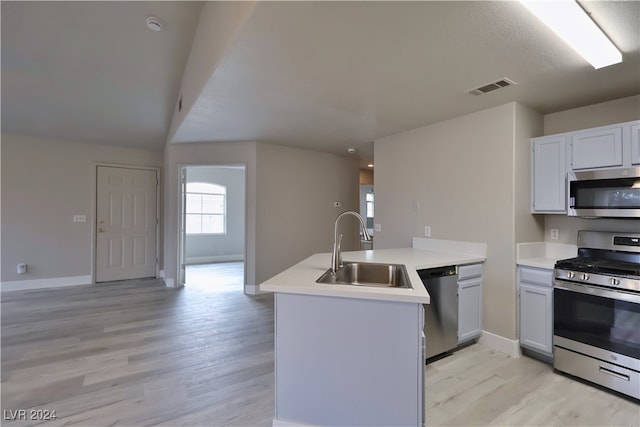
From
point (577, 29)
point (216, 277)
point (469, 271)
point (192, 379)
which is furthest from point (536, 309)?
point (216, 277)

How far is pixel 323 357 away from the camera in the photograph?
167 cm

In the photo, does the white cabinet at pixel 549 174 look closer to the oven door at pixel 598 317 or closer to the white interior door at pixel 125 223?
the oven door at pixel 598 317

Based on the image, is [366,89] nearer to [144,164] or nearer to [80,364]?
[80,364]

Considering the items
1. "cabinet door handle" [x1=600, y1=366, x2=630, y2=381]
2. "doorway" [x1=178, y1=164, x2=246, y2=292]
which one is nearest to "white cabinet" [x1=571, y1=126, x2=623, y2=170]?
"cabinet door handle" [x1=600, y1=366, x2=630, y2=381]

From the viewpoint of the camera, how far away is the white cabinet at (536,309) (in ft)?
8.41

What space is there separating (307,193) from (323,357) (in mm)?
3811

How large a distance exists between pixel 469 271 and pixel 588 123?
1.82m

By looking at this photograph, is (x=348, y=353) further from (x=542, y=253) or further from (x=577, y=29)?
(x=542, y=253)

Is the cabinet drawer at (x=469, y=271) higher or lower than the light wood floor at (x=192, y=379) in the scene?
higher

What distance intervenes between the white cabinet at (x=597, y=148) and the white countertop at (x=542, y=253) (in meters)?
0.81

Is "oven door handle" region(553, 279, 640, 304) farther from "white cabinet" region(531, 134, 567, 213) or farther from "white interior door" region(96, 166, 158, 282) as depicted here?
"white interior door" region(96, 166, 158, 282)

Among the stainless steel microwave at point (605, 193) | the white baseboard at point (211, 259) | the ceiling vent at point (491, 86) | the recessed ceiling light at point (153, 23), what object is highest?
the recessed ceiling light at point (153, 23)

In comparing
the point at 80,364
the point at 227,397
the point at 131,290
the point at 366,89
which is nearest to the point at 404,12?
the point at 366,89

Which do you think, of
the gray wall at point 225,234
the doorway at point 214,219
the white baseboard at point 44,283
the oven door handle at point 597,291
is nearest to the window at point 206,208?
the doorway at point 214,219
